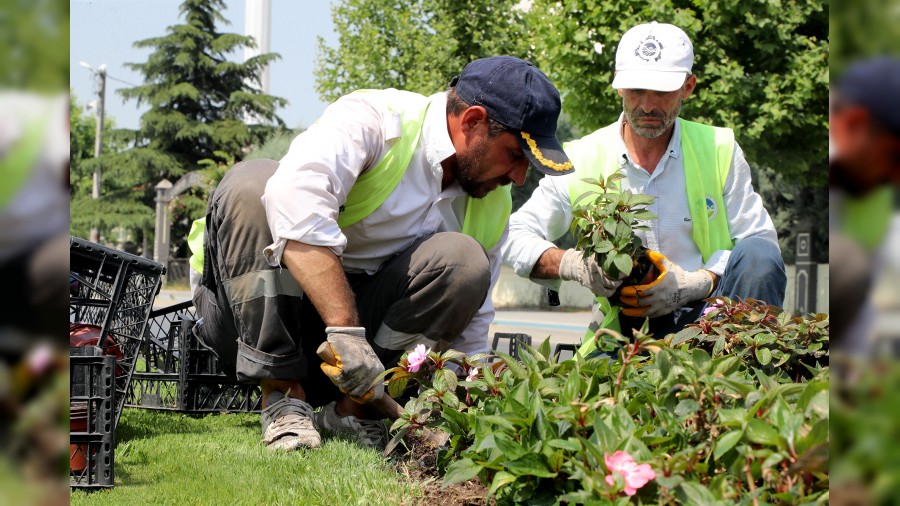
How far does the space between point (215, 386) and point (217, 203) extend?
132 cm

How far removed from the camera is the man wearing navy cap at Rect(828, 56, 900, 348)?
36 cm

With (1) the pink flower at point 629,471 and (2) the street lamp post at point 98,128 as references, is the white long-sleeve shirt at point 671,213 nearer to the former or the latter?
(1) the pink flower at point 629,471

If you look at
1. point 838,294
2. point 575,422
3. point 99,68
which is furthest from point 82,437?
point 99,68

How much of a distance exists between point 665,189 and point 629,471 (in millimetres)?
2517

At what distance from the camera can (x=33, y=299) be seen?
39 centimetres

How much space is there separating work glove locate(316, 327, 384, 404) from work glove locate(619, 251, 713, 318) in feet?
3.99

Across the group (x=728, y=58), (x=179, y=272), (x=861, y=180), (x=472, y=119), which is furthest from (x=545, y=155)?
(x=179, y=272)

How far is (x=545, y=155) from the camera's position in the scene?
302cm

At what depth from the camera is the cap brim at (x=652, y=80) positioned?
3684 millimetres

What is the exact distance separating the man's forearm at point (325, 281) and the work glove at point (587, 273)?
35.9 inches

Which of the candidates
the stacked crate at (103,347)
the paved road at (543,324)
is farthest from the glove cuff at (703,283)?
the paved road at (543,324)

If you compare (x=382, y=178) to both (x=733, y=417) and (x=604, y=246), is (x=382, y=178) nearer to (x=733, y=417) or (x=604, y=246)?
(x=604, y=246)

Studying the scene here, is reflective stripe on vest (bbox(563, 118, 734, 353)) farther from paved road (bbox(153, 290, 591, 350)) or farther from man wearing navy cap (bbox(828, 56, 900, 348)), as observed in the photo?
paved road (bbox(153, 290, 591, 350))

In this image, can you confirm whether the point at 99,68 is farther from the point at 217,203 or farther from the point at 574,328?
the point at 217,203
